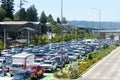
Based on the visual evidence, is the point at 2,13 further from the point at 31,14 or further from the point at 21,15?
the point at 31,14

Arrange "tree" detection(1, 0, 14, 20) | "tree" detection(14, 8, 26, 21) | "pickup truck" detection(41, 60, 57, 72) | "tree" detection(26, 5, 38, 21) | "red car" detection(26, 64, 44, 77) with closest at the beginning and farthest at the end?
"red car" detection(26, 64, 44, 77), "pickup truck" detection(41, 60, 57, 72), "tree" detection(1, 0, 14, 20), "tree" detection(14, 8, 26, 21), "tree" detection(26, 5, 38, 21)

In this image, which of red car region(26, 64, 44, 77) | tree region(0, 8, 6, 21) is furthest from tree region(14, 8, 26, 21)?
red car region(26, 64, 44, 77)

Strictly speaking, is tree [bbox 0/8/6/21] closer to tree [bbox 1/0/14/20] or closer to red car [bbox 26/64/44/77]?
tree [bbox 1/0/14/20]

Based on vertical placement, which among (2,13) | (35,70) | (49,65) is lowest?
(49,65)

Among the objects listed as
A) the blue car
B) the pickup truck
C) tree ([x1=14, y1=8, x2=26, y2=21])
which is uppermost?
tree ([x1=14, y1=8, x2=26, y2=21])

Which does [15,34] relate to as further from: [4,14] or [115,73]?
[115,73]

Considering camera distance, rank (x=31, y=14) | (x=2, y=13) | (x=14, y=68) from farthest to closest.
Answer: (x=31, y=14), (x=2, y=13), (x=14, y=68)

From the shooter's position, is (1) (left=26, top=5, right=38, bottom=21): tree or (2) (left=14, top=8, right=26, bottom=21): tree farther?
(1) (left=26, top=5, right=38, bottom=21): tree

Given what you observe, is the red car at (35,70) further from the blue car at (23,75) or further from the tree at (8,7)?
the tree at (8,7)

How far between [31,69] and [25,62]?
3.49 m

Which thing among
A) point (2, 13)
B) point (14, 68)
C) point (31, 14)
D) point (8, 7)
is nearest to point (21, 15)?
point (31, 14)

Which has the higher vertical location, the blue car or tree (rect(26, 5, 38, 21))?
tree (rect(26, 5, 38, 21))

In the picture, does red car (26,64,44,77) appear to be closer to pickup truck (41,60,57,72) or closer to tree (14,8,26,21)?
pickup truck (41,60,57,72)

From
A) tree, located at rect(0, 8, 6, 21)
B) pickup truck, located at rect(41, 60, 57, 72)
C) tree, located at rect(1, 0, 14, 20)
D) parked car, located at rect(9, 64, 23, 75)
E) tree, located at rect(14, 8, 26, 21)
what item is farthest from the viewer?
tree, located at rect(14, 8, 26, 21)
